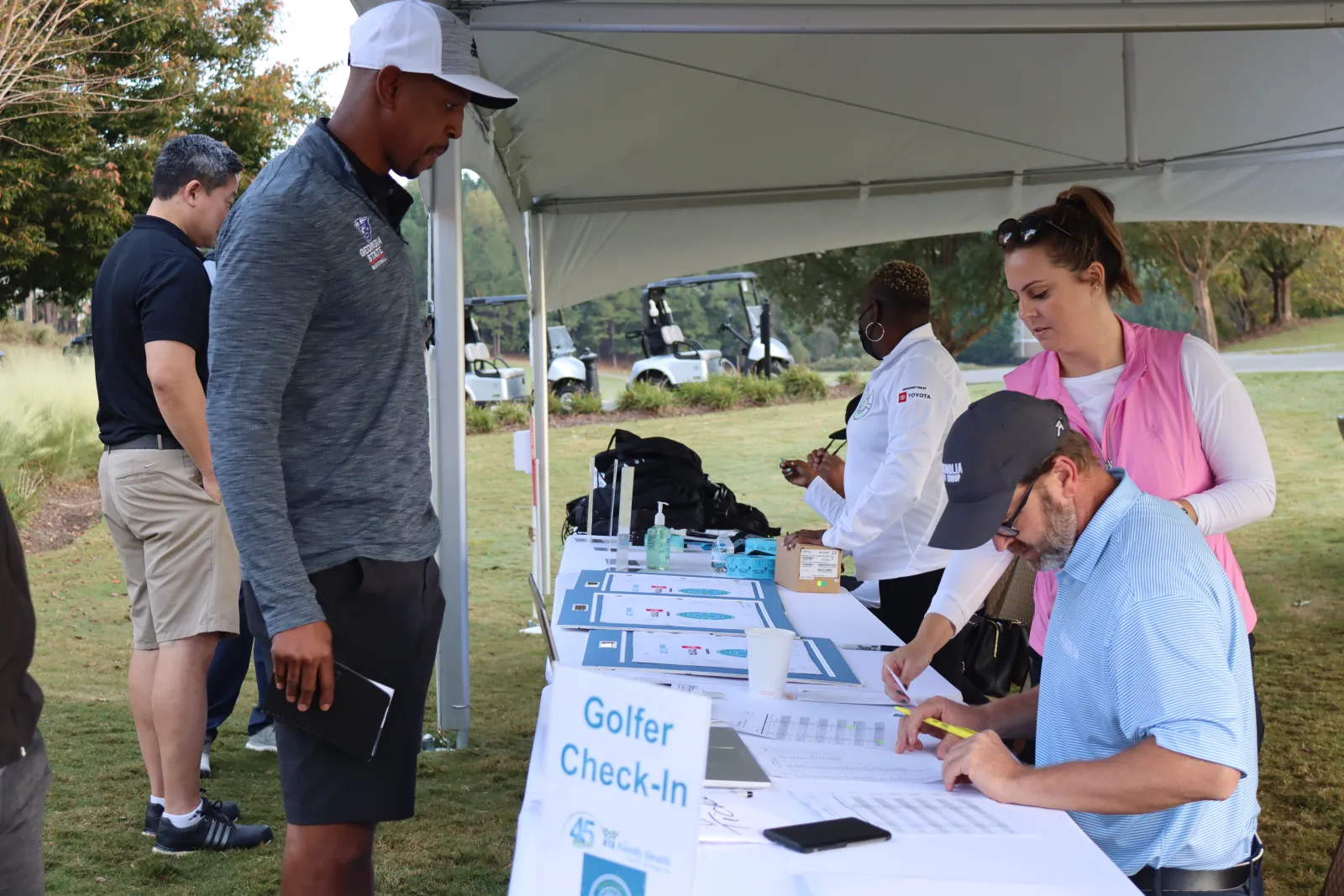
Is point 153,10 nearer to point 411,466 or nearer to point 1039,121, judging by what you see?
point 1039,121

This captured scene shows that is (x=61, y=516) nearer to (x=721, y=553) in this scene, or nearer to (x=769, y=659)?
(x=721, y=553)

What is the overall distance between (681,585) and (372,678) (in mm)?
1167

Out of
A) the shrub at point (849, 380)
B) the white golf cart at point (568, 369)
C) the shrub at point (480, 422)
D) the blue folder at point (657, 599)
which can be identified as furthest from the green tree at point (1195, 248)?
the blue folder at point (657, 599)

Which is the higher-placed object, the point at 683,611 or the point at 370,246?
the point at 370,246

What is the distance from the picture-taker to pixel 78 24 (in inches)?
411

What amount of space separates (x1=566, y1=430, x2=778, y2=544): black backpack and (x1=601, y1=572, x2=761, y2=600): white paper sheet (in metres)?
0.58

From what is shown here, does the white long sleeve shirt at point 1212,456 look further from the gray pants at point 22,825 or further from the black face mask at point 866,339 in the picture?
the gray pants at point 22,825

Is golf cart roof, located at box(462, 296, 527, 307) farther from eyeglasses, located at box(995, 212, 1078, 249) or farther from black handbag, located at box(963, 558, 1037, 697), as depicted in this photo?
eyeglasses, located at box(995, 212, 1078, 249)

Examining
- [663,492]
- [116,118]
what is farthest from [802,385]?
[663,492]

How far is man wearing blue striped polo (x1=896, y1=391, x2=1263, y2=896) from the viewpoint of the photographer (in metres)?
1.25

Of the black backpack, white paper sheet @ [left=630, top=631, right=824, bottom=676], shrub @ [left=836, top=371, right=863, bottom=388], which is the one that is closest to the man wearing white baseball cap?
white paper sheet @ [left=630, top=631, right=824, bottom=676]

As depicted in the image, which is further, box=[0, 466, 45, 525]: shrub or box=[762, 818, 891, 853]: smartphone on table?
box=[0, 466, 45, 525]: shrub

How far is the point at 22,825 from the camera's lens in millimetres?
1256

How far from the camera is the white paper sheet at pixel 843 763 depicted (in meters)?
1.45
